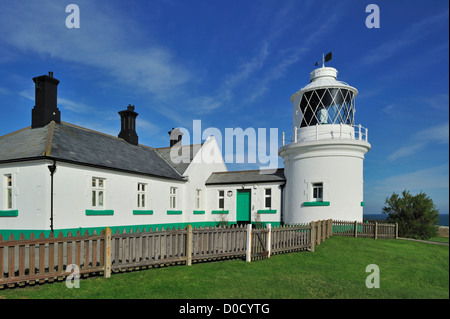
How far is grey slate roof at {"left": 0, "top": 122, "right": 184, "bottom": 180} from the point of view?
15.3 meters

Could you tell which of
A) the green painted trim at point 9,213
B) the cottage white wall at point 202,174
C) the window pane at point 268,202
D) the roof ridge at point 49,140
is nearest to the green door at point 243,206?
the window pane at point 268,202

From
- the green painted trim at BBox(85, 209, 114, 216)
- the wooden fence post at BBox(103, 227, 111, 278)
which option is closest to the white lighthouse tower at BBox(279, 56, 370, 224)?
the green painted trim at BBox(85, 209, 114, 216)

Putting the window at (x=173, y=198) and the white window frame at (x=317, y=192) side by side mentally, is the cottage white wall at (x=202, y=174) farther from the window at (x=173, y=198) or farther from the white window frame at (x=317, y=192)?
the white window frame at (x=317, y=192)

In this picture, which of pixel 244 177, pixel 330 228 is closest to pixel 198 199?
pixel 244 177

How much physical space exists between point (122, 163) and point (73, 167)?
3.87m

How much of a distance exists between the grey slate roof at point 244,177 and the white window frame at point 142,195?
245 inches

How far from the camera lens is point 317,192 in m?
19.5

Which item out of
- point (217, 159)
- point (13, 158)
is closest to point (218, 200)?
point (217, 159)

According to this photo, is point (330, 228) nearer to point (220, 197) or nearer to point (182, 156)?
point (220, 197)

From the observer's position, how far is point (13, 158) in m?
14.9

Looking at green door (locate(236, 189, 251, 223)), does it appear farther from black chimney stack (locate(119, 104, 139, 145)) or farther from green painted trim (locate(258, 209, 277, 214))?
black chimney stack (locate(119, 104, 139, 145))

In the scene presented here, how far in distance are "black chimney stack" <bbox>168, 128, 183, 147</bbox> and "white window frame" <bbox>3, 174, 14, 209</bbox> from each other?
1587 centimetres

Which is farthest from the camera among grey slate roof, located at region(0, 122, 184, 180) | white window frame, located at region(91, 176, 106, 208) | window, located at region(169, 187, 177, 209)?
window, located at region(169, 187, 177, 209)

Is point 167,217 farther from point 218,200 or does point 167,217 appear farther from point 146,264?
point 146,264
